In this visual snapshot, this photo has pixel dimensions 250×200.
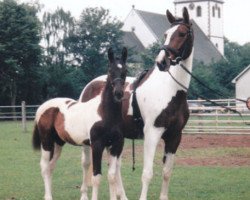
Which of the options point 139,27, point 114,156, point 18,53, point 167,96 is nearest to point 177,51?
point 167,96

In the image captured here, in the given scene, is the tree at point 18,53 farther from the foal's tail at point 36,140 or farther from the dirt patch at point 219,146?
the foal's tail at point 36,140

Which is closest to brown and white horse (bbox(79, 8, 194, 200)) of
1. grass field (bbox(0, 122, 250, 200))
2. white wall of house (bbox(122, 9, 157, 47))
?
grass field (bbox(0, 122, 250, 200))

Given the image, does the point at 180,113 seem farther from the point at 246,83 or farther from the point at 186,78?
the point at 246,83

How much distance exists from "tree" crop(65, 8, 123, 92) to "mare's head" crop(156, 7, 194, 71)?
150 feet

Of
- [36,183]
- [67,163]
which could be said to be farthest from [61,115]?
[67,163]

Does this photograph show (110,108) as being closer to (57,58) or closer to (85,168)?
(85,168)

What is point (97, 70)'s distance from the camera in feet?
175

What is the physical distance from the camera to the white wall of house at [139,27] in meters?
73.7

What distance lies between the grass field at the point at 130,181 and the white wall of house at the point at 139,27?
59.0 m

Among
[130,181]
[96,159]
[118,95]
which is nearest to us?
[118,95]

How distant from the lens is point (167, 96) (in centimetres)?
789

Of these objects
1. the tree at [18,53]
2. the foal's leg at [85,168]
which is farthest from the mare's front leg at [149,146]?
the tree at [18,53]

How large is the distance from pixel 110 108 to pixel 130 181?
3.40 metres

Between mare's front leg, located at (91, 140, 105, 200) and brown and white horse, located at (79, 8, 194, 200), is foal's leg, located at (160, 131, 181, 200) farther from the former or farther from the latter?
mare's front leg, located at (91, 140, 105, 200)
